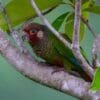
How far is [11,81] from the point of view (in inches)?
70.2

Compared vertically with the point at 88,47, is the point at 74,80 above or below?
above

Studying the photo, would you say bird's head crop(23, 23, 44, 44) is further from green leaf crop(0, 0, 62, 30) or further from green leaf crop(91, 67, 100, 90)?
green leaf crop(91, 67, 100, 90)

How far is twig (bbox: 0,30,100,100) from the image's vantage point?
83cm

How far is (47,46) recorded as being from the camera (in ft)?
4.61

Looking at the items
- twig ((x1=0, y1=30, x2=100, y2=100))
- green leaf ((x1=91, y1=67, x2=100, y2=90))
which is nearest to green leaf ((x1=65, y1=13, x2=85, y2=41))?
twig ((x1=0, y1=30, x2=100, y2=100))

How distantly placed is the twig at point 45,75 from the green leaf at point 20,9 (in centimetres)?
9

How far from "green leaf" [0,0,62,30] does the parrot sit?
0.83 feet

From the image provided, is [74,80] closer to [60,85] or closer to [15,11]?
[60,85]

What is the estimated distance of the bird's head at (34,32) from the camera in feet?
4.48

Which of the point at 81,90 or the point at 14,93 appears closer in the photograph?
the point at 81,90

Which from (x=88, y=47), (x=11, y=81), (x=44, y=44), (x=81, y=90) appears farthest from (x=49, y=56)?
(x=81, y=90)

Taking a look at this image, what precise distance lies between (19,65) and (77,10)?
0.20 m

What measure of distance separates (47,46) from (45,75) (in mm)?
483

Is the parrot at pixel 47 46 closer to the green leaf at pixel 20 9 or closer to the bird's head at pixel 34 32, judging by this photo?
the bird's head at pixel 34 32
